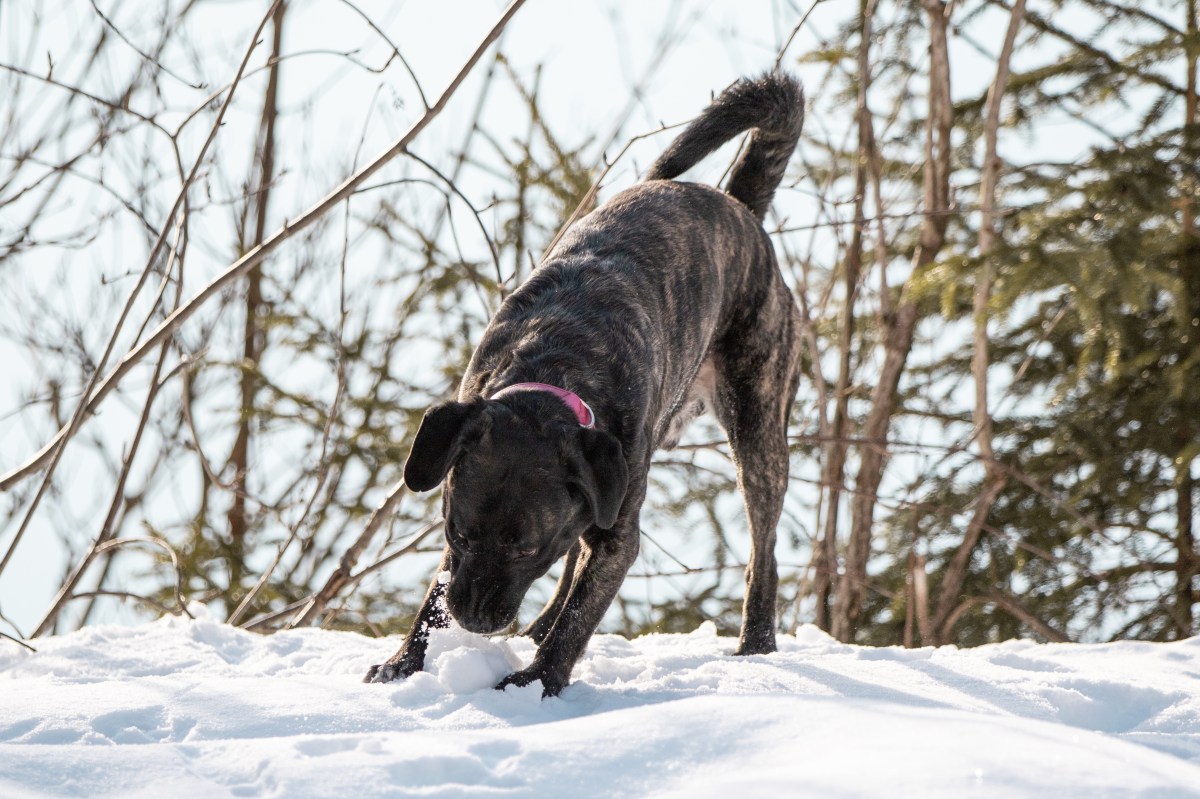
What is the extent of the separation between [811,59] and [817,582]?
3.52m

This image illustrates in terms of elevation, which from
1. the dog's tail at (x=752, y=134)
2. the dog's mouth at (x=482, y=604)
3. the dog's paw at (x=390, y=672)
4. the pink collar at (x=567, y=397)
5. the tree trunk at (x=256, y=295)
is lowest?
the dog's paw at (x=390, y=672)

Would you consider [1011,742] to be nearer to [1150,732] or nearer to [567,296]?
[1150,732]

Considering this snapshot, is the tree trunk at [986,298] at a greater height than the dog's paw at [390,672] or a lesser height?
greater

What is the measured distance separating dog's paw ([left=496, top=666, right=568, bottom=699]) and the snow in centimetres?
4

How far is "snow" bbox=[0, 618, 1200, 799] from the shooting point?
8.33 ft

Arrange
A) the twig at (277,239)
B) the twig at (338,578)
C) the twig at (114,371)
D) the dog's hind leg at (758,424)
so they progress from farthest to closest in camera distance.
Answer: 1. the twig at (338,578)
2. the dog's hind leg at (758,424)
3. the twig at (114,371)
4. the twig at (277,239)

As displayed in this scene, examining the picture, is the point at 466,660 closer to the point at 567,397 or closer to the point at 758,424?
the point at 567,397

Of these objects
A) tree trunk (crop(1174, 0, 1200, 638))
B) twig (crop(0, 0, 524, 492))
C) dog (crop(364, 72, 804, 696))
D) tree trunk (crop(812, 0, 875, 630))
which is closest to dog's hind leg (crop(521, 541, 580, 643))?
dog (crop(364, 72, 804, 696))

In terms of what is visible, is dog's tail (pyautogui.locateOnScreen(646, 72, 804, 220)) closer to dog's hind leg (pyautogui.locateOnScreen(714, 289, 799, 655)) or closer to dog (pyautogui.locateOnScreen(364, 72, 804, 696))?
dog (pyautogui.locateOnScreen(364, 72, 804, 696))

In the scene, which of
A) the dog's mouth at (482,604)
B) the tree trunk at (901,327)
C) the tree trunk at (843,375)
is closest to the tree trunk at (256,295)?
the tree trunk at (843,375)

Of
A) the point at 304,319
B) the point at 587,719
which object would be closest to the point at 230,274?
the point at 587,719

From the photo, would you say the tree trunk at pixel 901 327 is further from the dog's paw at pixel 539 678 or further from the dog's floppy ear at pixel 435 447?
the dog's floppy ear at pixel 435 447

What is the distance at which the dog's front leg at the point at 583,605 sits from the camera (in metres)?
3.71

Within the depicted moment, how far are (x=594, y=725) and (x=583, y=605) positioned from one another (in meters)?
1.05
